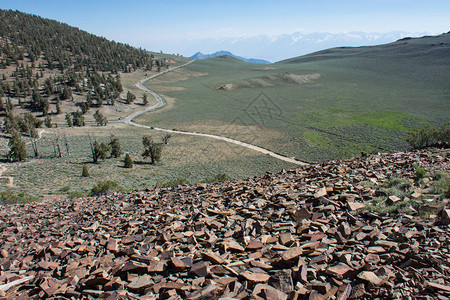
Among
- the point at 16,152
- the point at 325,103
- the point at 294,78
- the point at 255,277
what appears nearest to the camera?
the point at 255,277

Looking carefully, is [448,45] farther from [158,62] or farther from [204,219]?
[204,219]

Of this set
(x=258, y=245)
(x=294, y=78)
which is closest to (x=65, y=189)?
(x=258, y=245)

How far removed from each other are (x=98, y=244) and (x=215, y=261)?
4.81m

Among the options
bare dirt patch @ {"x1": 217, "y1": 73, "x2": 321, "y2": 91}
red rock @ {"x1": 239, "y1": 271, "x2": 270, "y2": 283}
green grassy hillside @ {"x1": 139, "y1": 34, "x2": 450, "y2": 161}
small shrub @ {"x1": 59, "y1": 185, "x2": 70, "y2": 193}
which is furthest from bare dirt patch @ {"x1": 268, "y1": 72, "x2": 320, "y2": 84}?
red rock @ {"x1": 239, "y1": 271, "x2": 270, "y2": 283}

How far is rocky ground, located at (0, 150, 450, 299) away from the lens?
6176 millimetres

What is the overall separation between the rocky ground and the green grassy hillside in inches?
1431

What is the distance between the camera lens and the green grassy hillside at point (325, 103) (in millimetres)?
59188

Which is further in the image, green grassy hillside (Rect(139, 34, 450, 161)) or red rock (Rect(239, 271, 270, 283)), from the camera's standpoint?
green grassy hillside (Rect(139, 34, 450, 161))

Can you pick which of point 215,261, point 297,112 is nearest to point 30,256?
point 215,261

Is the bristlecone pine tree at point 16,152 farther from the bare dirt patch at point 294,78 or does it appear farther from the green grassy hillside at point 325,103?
the bare dirt patch at point 294,78

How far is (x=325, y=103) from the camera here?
95500 millimetres

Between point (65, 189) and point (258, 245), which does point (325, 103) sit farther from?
point (258, 245)

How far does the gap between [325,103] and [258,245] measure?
314 feet

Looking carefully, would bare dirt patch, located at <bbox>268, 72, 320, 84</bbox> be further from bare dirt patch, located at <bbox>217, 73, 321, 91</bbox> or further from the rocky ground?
the rocky ground
